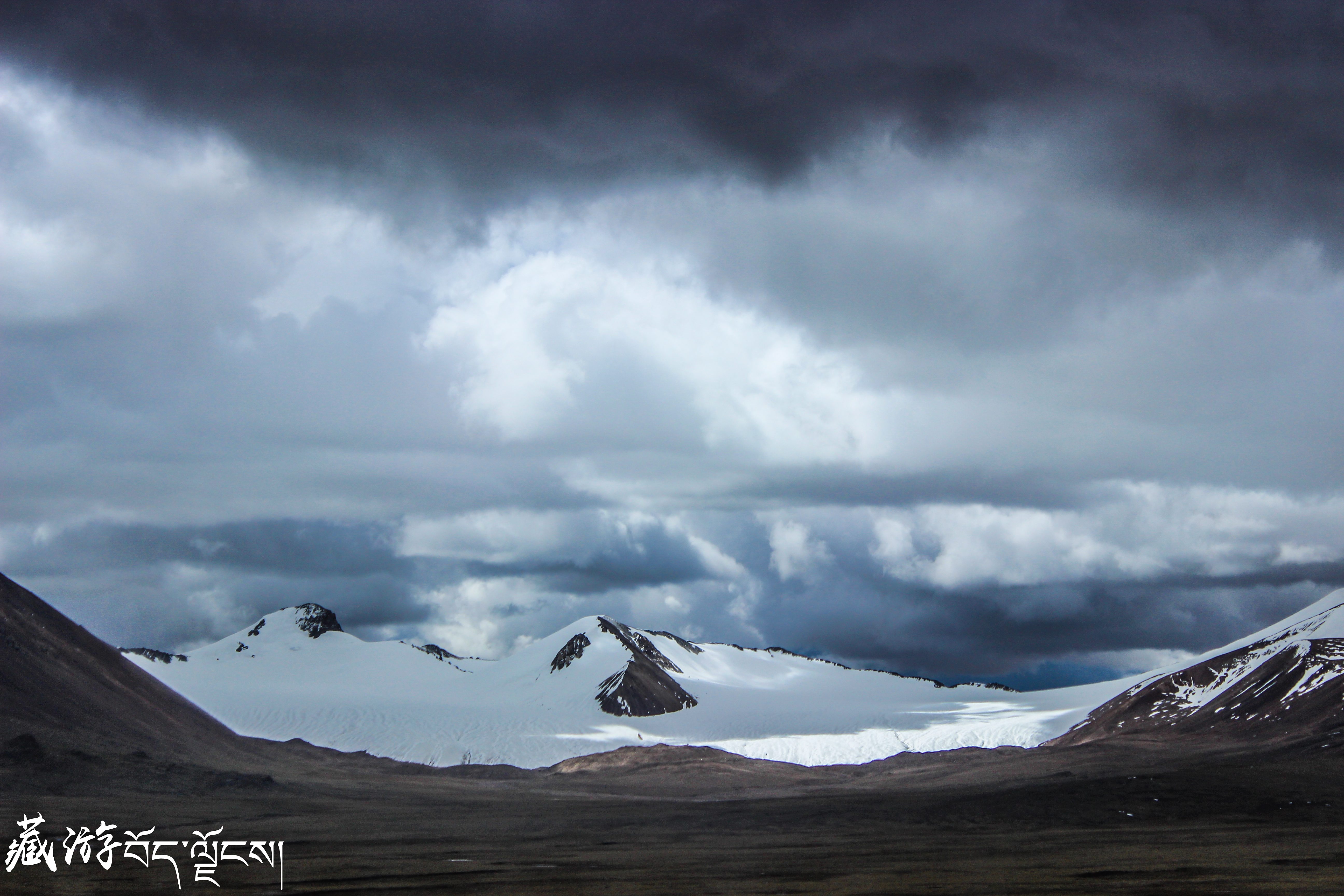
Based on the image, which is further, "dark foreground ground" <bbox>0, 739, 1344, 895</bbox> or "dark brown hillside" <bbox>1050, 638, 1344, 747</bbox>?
"dark brown hillside" <bbox>1050, 638, 1344, 747</bbox>

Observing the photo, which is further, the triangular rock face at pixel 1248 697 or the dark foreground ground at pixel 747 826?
the triangular rock face at pixel 1248 697

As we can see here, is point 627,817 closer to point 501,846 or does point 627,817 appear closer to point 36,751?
point 501,846

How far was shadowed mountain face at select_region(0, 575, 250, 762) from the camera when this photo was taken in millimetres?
102562

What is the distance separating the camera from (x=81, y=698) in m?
113

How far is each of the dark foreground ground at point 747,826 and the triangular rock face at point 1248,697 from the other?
14777 millimetres

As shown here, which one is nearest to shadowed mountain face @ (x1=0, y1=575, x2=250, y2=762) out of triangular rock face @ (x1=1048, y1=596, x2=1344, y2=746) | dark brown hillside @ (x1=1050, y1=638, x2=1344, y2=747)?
dark brown hillside @ (x1=1050, y1=638, x2=1344, y2=747)

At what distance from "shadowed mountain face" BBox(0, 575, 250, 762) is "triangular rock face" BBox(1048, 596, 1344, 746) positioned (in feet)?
379

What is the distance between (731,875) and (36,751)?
66210 mm

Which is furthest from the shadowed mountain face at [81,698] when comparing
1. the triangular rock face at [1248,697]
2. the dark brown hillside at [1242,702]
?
the triangular rock face at [1248,697]

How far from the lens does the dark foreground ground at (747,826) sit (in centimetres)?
4856

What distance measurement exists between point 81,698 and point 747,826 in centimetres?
6904

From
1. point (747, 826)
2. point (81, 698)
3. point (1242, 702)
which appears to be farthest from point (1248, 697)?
point (81, 698)

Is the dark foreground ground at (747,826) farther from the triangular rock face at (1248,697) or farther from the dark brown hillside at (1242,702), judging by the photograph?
the triangular rock face at (1248,697)

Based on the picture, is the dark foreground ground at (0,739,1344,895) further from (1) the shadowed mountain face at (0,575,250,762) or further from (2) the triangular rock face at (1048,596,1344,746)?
(2) the triangular rock face at (1048,596,1344,746)
